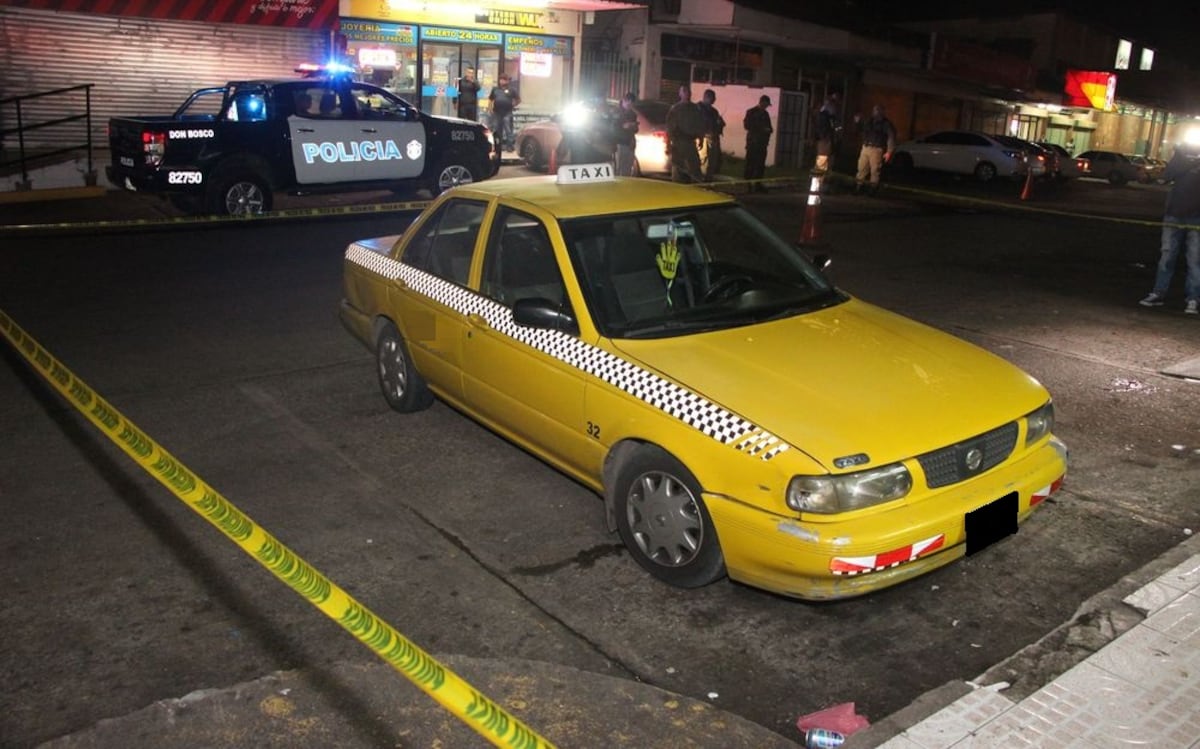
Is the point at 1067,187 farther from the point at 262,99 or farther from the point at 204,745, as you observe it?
the point at 204,745

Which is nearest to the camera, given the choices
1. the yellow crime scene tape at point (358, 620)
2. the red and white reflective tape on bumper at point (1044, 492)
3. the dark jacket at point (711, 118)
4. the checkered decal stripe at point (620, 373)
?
the yellow crime scene tape at point (358, 620)

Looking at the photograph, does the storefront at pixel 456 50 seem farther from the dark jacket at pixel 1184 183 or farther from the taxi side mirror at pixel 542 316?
the taxi side mirror at pixel 542 316

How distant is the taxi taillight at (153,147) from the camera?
12.5m

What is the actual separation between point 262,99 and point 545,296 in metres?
9.50

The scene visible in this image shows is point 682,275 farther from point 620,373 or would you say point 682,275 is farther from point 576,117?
point 576,117

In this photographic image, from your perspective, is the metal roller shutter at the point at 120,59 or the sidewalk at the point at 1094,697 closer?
the sidewalk at the point at 1094,697

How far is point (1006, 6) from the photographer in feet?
162

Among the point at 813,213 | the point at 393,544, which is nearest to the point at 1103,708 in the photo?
the point at 393,544

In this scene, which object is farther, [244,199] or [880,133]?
[880,133]

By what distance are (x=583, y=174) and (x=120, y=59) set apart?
587 inches

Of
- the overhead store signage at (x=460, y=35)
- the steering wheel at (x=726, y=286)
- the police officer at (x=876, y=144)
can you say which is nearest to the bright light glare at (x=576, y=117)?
the overhead store signage at (x=460, y=35)

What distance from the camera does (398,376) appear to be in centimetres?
644

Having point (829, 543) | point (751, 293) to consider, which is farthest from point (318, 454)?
point (829, 543)

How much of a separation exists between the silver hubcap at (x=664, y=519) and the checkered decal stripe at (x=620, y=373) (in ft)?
1.01
